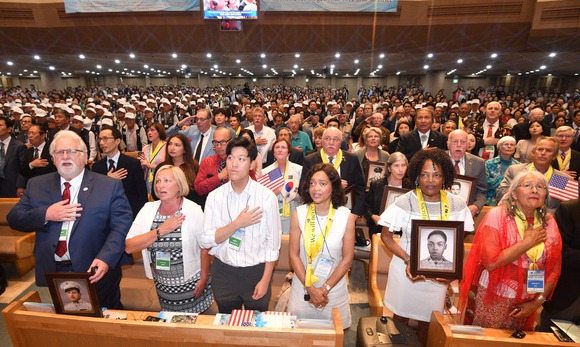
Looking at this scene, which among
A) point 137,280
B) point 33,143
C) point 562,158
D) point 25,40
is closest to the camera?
point 137,280

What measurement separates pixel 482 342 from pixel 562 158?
12.5 ft

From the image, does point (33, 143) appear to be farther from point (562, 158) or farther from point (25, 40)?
point (25, 40)

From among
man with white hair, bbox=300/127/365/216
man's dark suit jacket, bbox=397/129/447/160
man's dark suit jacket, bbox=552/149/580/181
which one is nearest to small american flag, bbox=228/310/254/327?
man with white hair, bbox=300/127/365/216

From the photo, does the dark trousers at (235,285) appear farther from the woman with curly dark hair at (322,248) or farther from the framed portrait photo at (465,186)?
the framed portrait photo at (465,186)

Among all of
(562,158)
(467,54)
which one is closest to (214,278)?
(562,158)

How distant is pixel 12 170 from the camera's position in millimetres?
4746

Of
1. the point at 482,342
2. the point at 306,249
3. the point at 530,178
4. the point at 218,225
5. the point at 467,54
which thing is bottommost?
the point at 482,342

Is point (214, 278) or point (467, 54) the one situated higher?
point (467, 54)

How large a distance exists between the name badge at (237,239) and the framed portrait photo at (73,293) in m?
0.90

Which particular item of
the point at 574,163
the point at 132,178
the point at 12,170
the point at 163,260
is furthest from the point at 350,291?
the point at 12,170

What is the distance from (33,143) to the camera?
475 centimetres

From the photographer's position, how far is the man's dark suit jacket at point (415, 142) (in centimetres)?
471

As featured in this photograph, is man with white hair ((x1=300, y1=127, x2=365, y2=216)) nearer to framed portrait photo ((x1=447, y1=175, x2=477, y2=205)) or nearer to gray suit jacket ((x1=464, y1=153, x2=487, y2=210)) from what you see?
framed portrait photo ((x1=447, y1=175, x2=477, y2=205))

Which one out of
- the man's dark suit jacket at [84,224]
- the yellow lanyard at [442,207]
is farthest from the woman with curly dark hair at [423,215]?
the man's dark suit jacket at [84,224]
